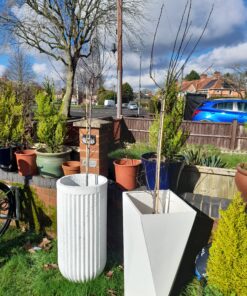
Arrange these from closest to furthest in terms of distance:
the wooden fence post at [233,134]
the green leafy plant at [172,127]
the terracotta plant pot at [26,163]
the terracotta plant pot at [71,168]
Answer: the green leafy plant at [172,127], the terracotta plant pot at [71,168], the terracotta plant pot at [26,163], the wooden fence post at [233,134]

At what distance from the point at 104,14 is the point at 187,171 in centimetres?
1086

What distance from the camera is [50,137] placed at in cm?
381

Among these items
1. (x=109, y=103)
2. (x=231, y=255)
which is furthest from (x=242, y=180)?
(x=109, y=103)

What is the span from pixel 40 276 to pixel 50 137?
1.92 metres

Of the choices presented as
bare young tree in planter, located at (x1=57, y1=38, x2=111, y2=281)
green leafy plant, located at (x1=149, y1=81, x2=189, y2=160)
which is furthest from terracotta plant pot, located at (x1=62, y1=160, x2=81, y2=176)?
green leafy plant, located at (x1=149, y1=81, x2=189, y2=160)

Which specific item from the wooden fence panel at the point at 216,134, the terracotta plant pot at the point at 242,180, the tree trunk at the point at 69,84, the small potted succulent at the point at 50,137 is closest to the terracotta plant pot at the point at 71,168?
the small potted succulent at the point at 50,137

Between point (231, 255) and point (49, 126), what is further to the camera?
point (49, 126)

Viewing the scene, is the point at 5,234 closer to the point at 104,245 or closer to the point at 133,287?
the point at 104,245

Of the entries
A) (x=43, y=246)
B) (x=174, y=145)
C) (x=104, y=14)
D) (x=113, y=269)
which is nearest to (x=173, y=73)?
(x=174, y=145)

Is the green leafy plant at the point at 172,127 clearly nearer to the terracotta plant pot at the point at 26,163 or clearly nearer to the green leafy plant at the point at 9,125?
the terracotta plant pot at the point at 26,163

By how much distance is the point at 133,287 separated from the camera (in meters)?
2.20

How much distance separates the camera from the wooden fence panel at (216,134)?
27.3ft

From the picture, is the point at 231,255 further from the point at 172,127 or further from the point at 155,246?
the point at 172,127

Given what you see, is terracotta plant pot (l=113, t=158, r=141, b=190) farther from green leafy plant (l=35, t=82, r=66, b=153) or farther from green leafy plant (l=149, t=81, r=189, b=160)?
green leafy plant (l=35, t=82, r=66, b=153)
